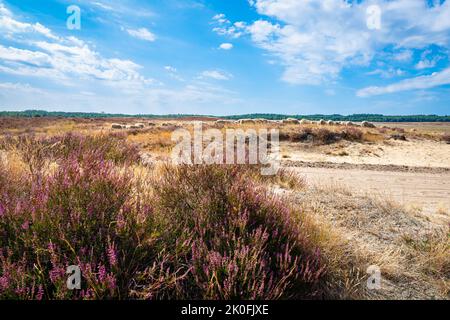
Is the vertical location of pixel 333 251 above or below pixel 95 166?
below

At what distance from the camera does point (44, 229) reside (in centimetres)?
291

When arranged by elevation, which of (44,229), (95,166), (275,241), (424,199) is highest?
(95,166)

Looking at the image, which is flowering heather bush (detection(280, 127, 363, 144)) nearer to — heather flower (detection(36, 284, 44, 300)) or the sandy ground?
the sandy ground

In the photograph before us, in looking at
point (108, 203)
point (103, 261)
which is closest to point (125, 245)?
point (103, 261)

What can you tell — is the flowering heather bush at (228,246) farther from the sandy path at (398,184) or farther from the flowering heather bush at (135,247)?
the sandy path at (398,184)

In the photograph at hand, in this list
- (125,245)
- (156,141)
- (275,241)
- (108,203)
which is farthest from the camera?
(156,141)

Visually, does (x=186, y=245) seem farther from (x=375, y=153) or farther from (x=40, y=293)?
(x=375, y=153)

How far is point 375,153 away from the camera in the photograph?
22422 mm

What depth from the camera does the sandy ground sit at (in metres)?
19.8

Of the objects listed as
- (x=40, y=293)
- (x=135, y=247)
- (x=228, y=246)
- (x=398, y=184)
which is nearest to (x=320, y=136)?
(x=398, y=184)

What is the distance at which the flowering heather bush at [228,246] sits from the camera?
282 cm

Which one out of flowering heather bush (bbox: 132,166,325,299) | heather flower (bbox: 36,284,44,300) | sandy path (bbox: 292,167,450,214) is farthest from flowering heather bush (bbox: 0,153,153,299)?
sandy path (bbox: 292,167,450,214)

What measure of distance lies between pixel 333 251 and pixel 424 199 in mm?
7495
